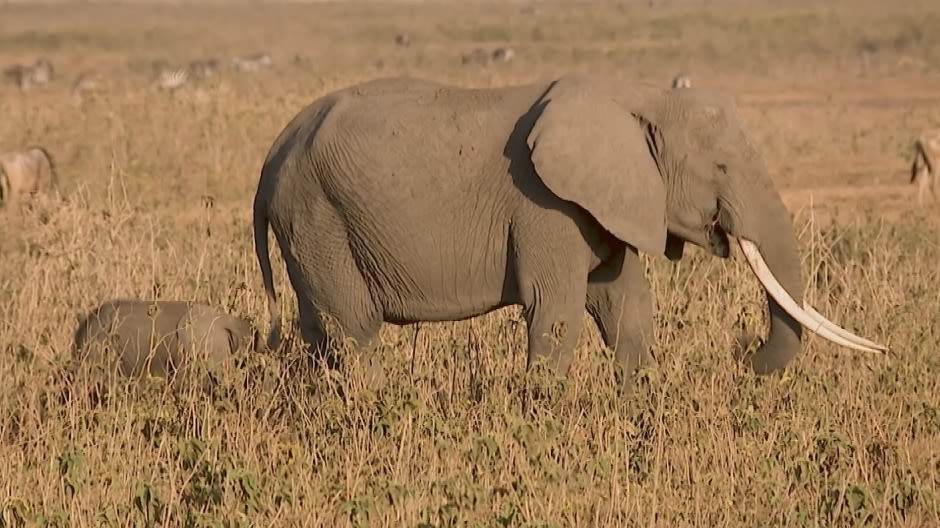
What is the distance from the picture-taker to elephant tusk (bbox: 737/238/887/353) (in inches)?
289

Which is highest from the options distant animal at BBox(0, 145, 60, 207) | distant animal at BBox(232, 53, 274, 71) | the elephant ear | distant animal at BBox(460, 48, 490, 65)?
distant animal at BBox(460, 48, 490, 65)

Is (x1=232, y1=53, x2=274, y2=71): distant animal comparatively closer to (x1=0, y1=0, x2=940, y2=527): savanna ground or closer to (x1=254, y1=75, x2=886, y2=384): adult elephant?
(x1=0, y1=0, x2=940, y2=527): savanna ground

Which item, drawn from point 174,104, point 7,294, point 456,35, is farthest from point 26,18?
point 7,294

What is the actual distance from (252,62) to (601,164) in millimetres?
41844

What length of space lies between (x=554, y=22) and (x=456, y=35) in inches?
138

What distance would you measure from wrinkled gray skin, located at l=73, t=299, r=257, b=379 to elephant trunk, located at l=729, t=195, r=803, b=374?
2510 mm

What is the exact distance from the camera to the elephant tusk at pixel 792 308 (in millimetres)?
7352

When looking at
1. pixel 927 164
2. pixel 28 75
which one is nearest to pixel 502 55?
pixel 28 75

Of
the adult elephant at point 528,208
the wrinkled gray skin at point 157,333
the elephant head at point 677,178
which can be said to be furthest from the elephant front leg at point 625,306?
the wrinkled gray skin at point 157,333

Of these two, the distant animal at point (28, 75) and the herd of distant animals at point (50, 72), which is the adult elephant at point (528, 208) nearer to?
Answer: the herd of distant animals at point (50, 72)

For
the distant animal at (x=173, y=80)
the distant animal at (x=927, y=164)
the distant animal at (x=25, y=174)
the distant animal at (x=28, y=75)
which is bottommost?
the distant animal at (x=25, y=174)

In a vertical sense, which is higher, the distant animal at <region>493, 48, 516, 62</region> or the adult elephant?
the distant animal at <region>493, 48, 516, 62</region>

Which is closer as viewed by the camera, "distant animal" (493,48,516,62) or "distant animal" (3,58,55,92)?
"distant animal" (3,58,55,92)

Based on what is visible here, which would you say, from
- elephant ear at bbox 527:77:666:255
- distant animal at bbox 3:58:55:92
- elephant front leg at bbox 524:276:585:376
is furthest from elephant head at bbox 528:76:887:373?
distant animal at bbox 3:58:55:92
